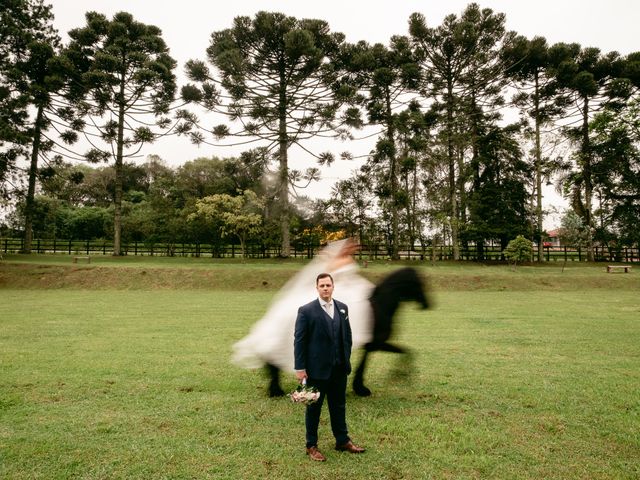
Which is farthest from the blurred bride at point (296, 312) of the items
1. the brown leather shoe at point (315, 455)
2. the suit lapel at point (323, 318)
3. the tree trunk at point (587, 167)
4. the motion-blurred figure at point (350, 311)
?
the tree trunk at point (587, 167)

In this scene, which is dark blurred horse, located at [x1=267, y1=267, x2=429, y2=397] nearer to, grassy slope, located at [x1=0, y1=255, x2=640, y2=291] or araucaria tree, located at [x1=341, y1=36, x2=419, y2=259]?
grassy slope, located at [x1=0, y1=255, x2=640, y2=291]

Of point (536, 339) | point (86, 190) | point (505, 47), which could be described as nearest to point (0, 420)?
point (536, 339)

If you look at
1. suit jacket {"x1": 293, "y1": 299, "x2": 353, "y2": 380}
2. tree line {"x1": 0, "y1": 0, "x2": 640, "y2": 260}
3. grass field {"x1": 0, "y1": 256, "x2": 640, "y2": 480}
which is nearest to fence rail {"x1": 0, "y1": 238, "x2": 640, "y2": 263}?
tree line {"x1": 0, "y1": 0, "x2": 640, "y2": 260}

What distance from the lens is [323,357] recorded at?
4414mm

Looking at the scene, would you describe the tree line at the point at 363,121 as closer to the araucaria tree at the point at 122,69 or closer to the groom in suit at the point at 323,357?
the araucaria tree at the point at 122,69

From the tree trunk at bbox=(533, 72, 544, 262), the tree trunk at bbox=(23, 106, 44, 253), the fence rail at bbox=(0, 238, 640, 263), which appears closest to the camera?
the tree trunk at bbox=(23, 106, 44, 253)

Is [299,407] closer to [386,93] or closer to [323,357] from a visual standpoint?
[323,357]

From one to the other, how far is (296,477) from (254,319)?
10.1m

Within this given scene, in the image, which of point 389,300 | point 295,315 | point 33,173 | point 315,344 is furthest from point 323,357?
point 33,173

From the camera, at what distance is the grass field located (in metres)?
4.33

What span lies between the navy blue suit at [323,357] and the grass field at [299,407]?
35 cm

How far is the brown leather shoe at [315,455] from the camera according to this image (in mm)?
4363

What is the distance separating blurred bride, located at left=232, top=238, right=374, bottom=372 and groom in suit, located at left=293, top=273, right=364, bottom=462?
1.41m

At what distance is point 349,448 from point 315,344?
1107 mm
